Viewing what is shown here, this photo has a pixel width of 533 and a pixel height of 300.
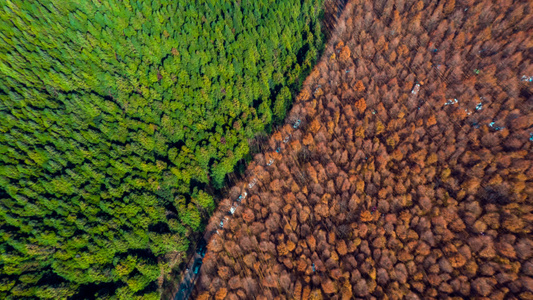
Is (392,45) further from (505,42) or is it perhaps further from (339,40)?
(505,42)

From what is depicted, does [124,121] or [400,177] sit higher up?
[124,121]

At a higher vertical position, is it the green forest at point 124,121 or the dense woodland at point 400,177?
the green forest at point 124,121

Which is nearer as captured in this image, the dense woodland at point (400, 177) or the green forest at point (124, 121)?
the green forest at point (124, 121)

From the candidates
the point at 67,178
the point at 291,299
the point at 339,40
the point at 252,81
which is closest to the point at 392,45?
the point at 339,40

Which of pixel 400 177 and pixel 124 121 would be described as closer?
pixel 400 177
